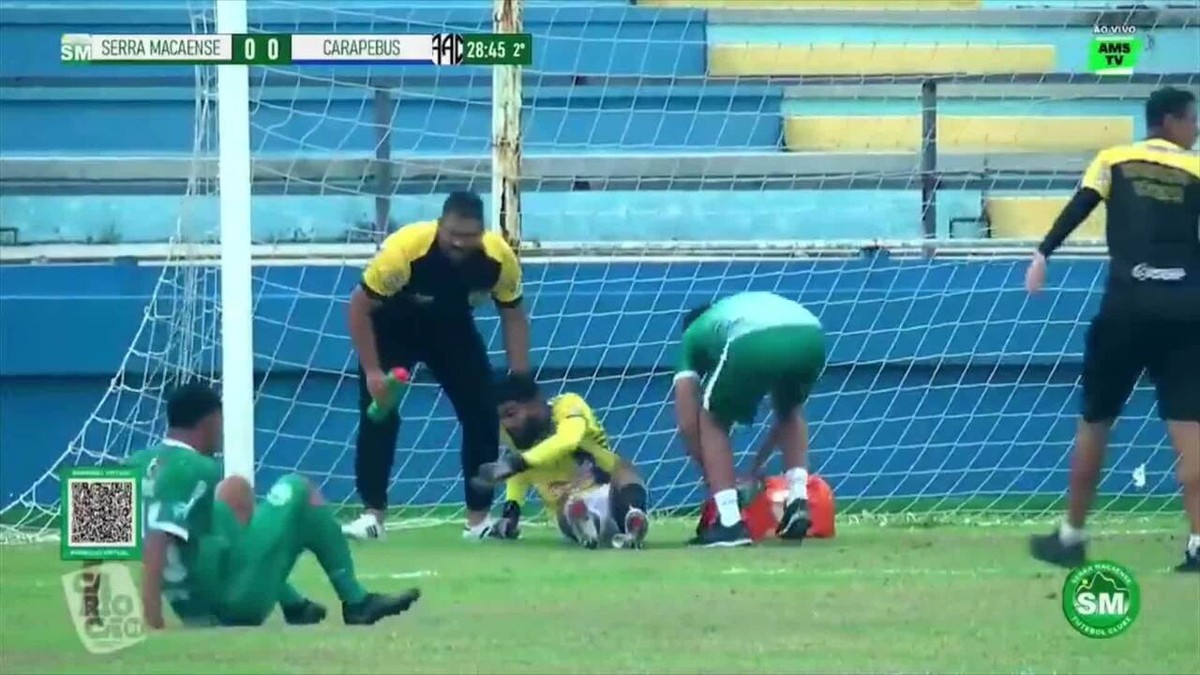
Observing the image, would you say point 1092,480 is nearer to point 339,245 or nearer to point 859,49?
point 339,245

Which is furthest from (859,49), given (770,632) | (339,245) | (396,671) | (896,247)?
(396,671)

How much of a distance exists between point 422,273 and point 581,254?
6.55ft

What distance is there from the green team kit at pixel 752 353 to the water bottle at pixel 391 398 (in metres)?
1.12

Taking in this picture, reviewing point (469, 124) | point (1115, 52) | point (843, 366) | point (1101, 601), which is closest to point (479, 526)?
point (843, 366)

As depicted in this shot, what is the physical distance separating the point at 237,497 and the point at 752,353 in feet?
10.5

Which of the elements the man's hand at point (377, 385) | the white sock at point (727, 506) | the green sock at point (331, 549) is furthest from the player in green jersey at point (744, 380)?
the green sock at point (331, 549)

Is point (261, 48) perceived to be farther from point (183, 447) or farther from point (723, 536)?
point (183, 447)

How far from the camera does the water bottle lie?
9.18 meters

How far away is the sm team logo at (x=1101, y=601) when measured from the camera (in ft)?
21.0

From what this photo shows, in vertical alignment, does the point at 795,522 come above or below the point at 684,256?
below

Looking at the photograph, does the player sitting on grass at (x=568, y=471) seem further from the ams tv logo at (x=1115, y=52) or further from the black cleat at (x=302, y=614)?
the ams tv logo at (x=1115, y=52)

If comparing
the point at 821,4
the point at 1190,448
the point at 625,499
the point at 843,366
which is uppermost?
the point at 821,4

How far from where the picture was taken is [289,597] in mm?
6312

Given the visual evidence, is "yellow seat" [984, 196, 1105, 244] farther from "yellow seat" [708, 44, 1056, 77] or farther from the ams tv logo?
"yellow seat" [708, 44, 1056, 77]
